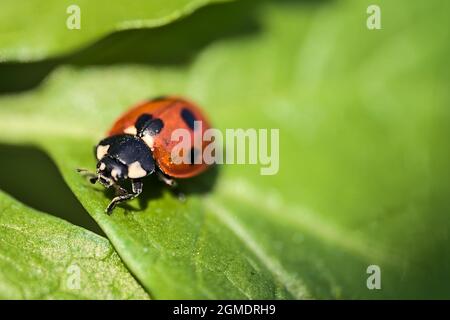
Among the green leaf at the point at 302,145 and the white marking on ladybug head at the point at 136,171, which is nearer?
the green leaf at the point at 302,145

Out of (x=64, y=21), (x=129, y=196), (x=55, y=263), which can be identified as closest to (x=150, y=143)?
(x=129, y=196)

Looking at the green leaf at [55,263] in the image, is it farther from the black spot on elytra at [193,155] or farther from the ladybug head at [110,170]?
the black spot on elytra at [193,155]

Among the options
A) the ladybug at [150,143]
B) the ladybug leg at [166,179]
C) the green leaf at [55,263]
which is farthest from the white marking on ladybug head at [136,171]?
the green leaf at [55,263]

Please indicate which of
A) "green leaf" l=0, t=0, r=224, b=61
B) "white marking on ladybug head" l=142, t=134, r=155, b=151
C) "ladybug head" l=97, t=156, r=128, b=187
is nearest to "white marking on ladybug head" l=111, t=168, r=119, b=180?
"ladybug head" l=97, t=156, r=128, b=187

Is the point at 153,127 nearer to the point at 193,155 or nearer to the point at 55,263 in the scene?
the point at 193,155

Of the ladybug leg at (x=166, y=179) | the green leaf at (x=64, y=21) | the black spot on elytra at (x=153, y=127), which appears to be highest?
the green leaf at (x=64, y=21)

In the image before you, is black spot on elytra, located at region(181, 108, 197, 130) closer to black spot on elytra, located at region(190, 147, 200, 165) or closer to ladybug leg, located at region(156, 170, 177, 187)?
black spot on elytra, located at region(190, 147, 200, 165)
